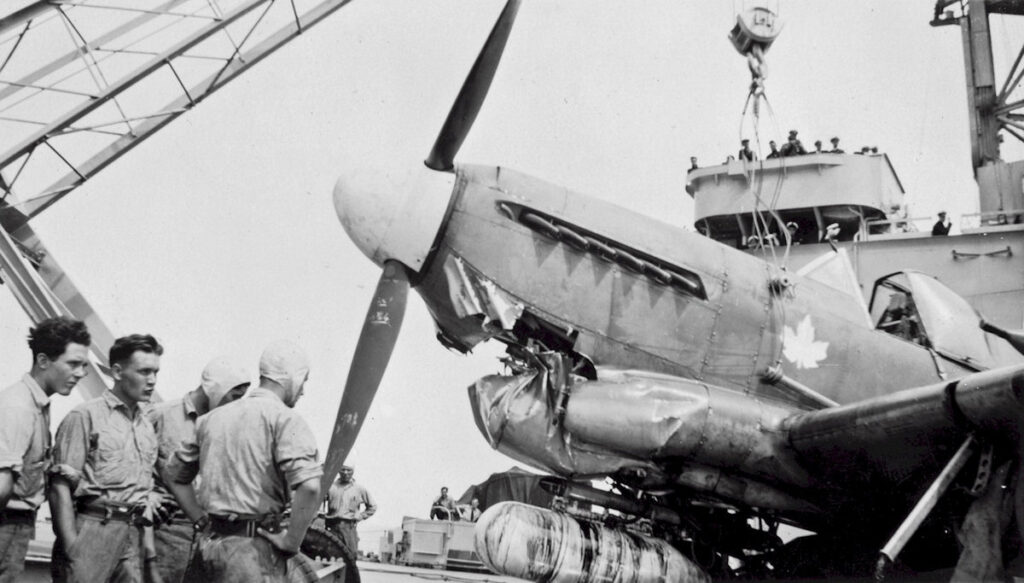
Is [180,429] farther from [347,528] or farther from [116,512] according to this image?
[347,528]

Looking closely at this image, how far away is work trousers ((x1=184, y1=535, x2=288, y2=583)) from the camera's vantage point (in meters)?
3.85

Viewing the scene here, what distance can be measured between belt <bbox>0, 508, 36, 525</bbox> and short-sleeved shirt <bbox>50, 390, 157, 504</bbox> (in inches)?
8.5

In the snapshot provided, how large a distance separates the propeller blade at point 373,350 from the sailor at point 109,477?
2042 millimetres

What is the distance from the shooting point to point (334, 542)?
7453 mm

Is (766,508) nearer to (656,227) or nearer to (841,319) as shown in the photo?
(841,319)

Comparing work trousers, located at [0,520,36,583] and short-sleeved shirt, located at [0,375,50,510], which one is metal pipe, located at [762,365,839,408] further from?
work trousers, located at [0,520,36,583]

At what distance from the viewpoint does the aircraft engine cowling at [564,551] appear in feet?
19.9

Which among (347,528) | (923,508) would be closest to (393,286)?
(923,508)

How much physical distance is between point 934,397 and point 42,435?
16.7 feet

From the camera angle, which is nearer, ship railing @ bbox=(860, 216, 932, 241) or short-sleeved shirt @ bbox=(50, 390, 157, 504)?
short-sleeved shirt @ bbox=(50, 390, 157, 504)

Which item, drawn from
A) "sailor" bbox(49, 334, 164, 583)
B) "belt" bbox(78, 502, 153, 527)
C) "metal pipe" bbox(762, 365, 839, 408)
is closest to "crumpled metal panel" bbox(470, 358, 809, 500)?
"metal pipe" bbox(762, 365, 839, 408)

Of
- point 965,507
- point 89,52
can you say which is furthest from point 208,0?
point 965,507

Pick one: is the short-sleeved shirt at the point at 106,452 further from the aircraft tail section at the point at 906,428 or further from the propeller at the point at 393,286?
the aircraft tail section at the point at 906,428

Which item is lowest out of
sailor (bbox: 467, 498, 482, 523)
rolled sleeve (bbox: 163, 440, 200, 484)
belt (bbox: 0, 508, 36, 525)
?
sailor (bbox: 467, 498, 482, 523)
